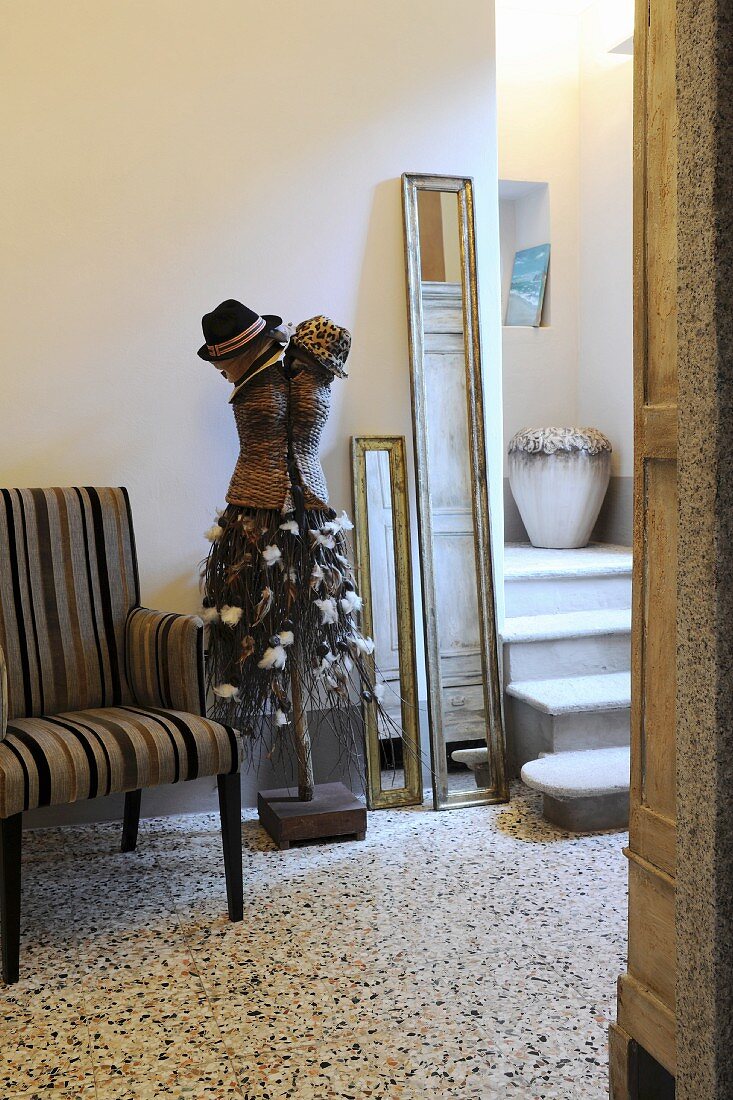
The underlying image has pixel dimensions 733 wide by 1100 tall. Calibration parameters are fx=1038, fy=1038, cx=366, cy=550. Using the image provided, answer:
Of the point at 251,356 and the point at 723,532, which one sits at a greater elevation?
the point at 251,356

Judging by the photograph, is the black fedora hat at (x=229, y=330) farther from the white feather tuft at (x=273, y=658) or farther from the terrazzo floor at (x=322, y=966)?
the terrazzo floor at (x=322, y=966)

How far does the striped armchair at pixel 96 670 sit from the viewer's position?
229cm

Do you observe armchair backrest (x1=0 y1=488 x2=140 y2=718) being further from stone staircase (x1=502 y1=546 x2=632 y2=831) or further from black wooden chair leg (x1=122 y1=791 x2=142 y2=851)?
stone staircase (x1=502 y1=546 x2=632 y2=831)

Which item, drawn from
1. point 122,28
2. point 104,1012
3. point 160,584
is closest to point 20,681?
point 160,584

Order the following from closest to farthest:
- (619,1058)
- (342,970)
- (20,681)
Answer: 1. (619,1058)
2. (342,970)
3. (20,681)

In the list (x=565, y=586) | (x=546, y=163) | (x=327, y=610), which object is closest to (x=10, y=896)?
(x=327, y=610)

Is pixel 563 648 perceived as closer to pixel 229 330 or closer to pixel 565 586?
pixel 565 586

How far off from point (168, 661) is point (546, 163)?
3386 mm

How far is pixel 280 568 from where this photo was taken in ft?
9.09

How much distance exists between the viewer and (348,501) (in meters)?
3.26

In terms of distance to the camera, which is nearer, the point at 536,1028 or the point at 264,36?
the point at 536,1028

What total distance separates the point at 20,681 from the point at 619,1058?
1.69 meters

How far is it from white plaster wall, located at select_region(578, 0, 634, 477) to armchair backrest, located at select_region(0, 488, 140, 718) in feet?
8.40

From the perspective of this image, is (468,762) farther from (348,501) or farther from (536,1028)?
(536,1028)
